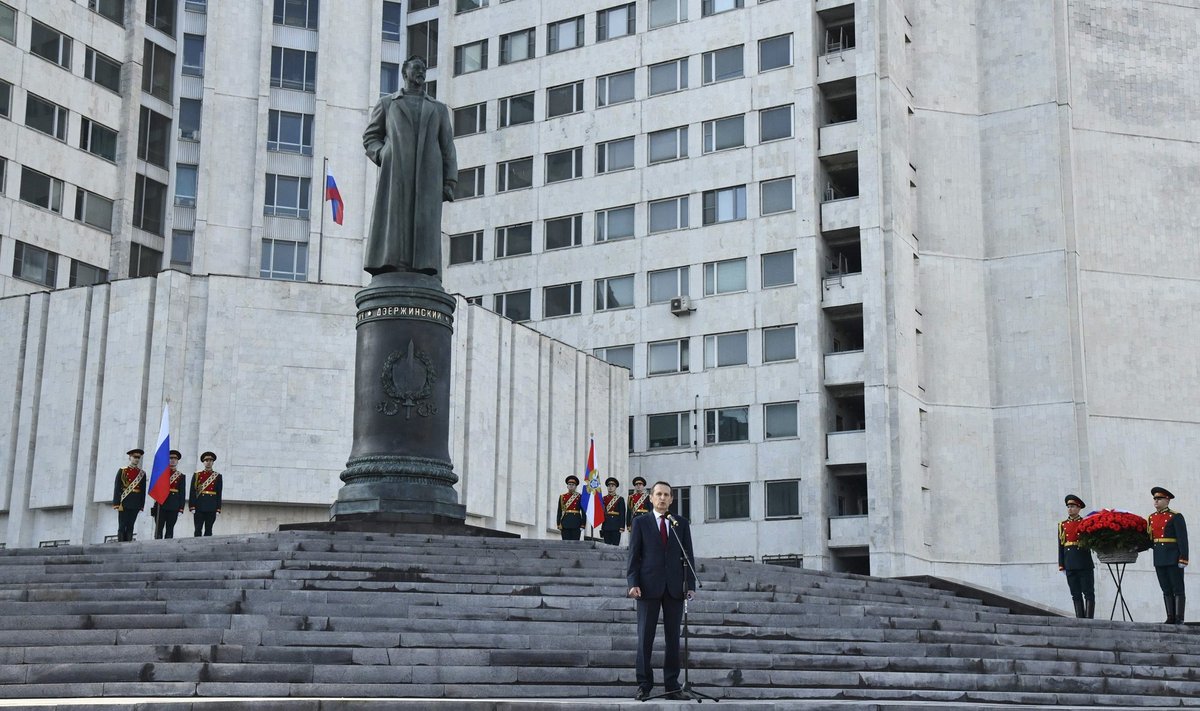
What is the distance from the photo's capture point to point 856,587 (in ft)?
79.7

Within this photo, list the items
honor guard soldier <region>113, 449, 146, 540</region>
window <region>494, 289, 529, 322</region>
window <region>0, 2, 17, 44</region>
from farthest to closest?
window <region>494, 289, 529, 322</region> → window <region>0, 2, 17, 44</region> → honor guard soldier <region>113, 449, 146, 540</region>

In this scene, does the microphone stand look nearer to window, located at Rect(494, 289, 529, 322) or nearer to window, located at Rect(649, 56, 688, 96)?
window, located at Rect(649, 56, 688, 96)

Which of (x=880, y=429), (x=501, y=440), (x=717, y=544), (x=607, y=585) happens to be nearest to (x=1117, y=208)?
(x=880, y=429)

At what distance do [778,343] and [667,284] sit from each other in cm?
523

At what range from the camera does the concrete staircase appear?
49.7 ft

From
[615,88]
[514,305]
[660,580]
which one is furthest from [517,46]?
[660,580]

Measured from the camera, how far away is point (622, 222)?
194ft

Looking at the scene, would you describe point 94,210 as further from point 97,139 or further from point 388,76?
point 388,76

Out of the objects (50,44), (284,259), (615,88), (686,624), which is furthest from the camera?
(284,259)

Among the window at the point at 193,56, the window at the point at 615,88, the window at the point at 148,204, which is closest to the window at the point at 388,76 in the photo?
the window at the point at 193,56

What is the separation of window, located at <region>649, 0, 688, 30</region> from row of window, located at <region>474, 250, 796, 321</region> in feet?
32.8

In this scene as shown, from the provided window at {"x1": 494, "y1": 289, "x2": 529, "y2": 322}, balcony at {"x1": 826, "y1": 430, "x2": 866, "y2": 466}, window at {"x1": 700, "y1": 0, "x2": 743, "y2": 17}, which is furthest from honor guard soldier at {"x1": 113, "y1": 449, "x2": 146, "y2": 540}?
window at {"x1": 700, "y1": 0, "x2": 743, "y2": 17}

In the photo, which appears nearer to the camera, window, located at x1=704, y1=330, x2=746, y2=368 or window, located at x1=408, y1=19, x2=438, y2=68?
window, located at x1=704, y1=330, x2=746, y2=368

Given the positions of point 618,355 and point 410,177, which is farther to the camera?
point 618,355
